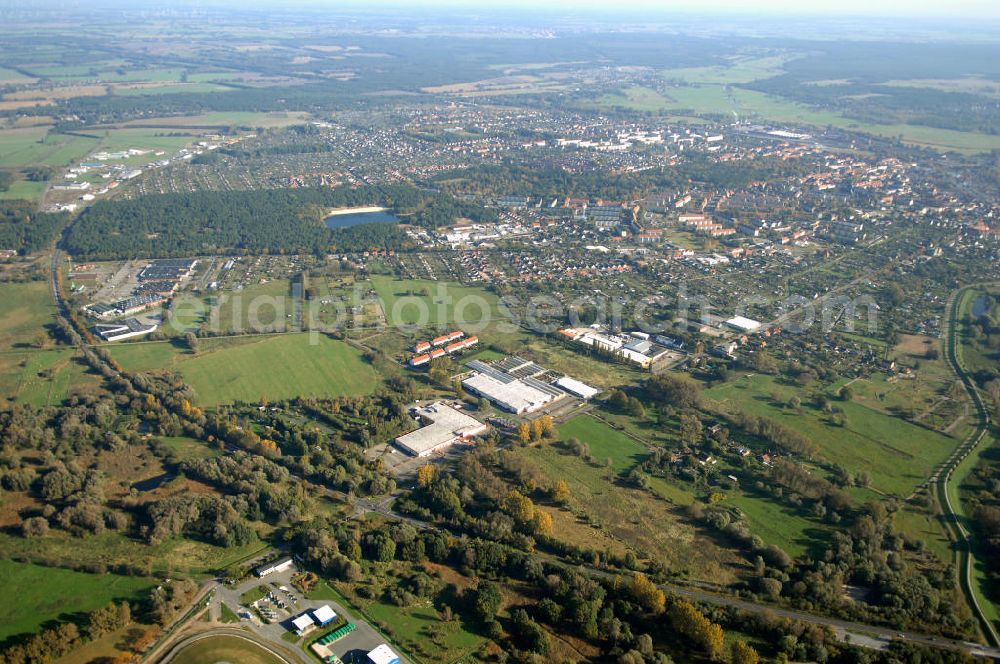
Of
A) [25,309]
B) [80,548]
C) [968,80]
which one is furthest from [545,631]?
[968,80]

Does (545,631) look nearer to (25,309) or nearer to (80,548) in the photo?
(80,548)

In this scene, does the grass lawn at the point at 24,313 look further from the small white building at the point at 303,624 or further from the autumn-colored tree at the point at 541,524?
the autumn-colored tree at the point at 541,524

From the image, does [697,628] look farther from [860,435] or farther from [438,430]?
[860,435]

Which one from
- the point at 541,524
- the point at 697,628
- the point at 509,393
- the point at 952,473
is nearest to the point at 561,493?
the point at 541,524

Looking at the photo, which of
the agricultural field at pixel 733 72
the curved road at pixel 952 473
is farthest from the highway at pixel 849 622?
the agricultural field at pixel 733 72

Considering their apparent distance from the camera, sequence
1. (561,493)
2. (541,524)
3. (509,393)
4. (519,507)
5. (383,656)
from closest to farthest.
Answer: (383,656), (541,524), (519,507), (561,493), (509,393)
